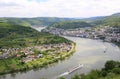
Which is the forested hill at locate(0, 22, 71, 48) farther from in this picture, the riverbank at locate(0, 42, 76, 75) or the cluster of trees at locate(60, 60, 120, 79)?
the cluster of trees at locate(60, 60, 120, 79)

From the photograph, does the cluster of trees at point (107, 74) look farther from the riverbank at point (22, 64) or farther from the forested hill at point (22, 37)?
the forested hill at point (22, 37)

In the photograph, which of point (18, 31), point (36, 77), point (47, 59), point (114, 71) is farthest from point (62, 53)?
point (18, 31)

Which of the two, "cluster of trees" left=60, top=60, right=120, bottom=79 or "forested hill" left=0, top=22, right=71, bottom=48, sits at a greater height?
"cluster of trees" left=60, top=60, right=120, bottom=79

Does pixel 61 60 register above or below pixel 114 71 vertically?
below

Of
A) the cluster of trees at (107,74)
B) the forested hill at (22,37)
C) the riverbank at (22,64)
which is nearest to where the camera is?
the cluster of trees at (107,74)

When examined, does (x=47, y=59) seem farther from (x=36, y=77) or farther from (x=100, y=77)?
(x=100, y=77)

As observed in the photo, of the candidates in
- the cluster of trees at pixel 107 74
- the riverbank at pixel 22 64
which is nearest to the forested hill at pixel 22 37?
the riverbank at pixel 22 64

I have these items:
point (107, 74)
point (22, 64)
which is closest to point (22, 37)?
point (22, 64)

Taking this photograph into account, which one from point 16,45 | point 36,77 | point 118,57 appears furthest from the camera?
point 16,45

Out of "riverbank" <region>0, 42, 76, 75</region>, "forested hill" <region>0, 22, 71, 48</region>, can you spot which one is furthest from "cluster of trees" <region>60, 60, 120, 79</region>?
"forested hill" <region>0, 22, 71, 48</region>
